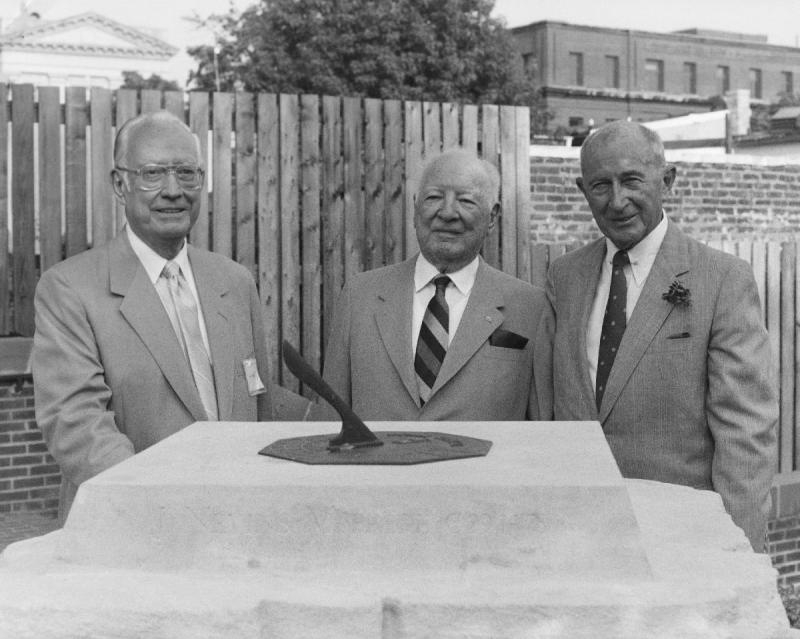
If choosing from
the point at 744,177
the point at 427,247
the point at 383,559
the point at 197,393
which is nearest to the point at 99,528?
the point at 383,559

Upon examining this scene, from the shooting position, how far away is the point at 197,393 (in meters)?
3.10

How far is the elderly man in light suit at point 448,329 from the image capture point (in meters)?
3.40

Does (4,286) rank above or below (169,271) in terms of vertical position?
below

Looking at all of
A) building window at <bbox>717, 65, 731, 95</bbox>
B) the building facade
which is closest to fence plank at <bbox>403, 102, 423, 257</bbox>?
the building facade

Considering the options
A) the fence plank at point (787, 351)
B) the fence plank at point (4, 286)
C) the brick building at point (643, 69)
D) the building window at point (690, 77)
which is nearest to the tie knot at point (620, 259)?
the fence plank at point (787, 351)

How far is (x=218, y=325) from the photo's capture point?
3.21 metres

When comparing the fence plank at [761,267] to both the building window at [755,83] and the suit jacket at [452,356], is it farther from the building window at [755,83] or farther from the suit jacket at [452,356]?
the building window at [755,83]

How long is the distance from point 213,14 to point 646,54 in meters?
34.3

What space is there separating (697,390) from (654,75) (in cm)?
6297

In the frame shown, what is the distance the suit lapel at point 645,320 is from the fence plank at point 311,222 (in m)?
4.39

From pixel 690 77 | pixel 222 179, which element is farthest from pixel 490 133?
pixel 690 77

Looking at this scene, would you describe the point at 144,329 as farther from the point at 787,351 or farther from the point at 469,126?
the point at 469,126

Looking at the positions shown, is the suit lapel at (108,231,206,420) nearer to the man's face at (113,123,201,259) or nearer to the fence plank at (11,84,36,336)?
the man's face at (113,123,201,259)

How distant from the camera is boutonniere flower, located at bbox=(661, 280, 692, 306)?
3.12m
